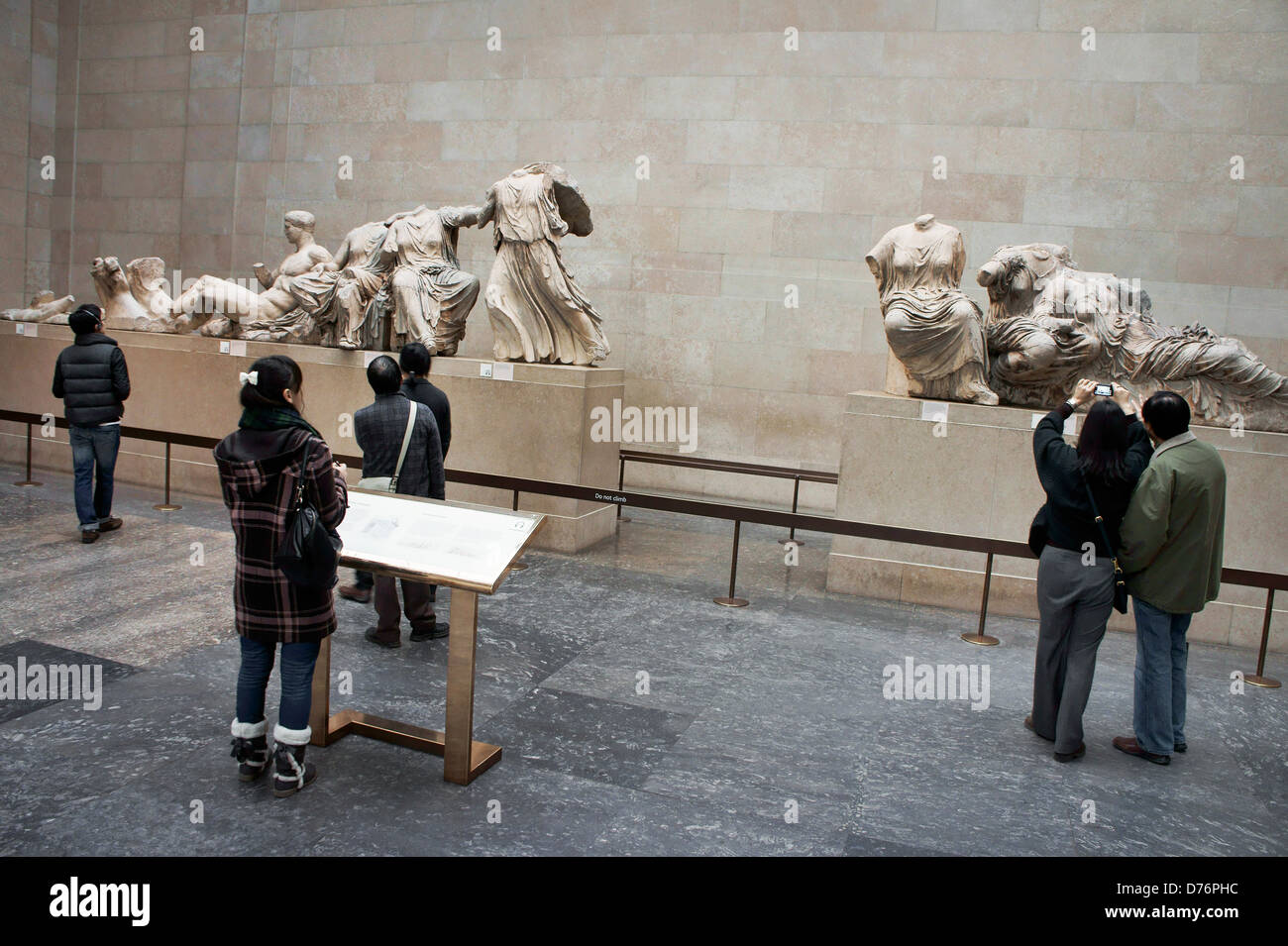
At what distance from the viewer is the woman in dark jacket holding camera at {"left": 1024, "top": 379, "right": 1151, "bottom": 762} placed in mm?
4215

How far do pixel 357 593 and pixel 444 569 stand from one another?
9.07 feet

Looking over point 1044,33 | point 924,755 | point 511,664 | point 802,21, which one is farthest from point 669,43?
point 924,755

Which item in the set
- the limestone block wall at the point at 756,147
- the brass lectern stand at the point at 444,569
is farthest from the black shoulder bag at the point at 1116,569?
the limestone block wall at the point at 756,147

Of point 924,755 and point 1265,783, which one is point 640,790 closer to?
point 924,755

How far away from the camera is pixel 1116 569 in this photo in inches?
171

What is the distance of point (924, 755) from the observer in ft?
13.9

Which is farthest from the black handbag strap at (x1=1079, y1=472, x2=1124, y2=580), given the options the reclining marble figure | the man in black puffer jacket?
the reclining marble figure

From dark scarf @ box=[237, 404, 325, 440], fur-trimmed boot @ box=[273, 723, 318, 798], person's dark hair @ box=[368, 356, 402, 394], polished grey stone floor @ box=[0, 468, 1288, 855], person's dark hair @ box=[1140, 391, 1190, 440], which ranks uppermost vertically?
person's dark hair @ box=[1140, 391, 1190, 440]

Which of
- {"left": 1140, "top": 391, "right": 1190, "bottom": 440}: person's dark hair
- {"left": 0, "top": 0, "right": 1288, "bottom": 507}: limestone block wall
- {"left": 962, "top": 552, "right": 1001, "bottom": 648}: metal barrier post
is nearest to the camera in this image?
{"left": 1140, "top": 391, "right": 1190, "bottom": 440}: person's dark hair

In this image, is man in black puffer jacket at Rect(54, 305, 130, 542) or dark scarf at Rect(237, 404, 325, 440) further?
man in black puffer jacket at Rect(54, 305, 130, 542)

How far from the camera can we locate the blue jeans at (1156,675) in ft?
14.3

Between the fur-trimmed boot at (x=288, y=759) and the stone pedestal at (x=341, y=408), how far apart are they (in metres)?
4.34

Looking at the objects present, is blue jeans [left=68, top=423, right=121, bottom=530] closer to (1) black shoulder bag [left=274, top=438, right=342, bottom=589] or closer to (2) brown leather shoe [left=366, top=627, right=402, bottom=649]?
(2) brown leather shoe [left=366, top=627, right=402, bottom=649]

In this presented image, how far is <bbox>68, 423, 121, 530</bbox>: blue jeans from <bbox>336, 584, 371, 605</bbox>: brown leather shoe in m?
2.38
